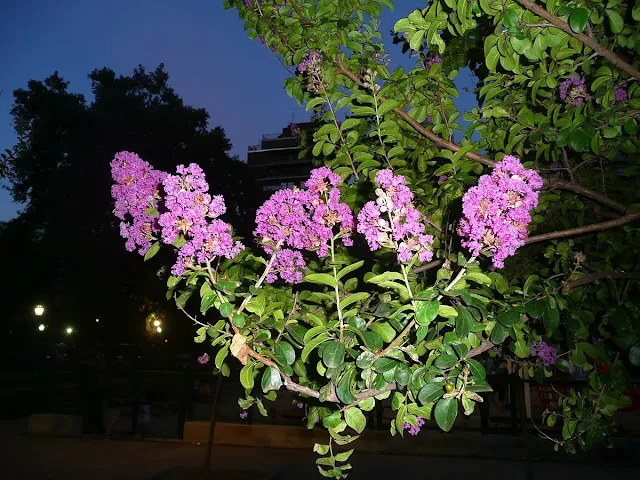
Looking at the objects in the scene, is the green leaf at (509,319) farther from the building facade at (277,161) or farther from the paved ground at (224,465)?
the building facade at (277,161)

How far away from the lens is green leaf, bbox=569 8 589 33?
1850mm

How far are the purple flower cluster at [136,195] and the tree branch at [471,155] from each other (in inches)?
50.8

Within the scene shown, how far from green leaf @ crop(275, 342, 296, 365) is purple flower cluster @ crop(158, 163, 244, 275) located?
1.31 ft

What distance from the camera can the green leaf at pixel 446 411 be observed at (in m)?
1.49

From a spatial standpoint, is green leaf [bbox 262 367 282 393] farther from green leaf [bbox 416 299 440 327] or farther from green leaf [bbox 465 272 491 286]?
green leaf [bbox 465 272 491 286]

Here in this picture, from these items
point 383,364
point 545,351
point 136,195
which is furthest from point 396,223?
point 545,351

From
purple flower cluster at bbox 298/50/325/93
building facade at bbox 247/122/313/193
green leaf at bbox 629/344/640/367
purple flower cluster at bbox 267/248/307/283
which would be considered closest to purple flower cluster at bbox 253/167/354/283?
purple flower cluster at bbox 267/248/307/283

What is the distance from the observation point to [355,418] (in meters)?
1.62

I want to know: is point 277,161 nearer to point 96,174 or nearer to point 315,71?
point 96,174

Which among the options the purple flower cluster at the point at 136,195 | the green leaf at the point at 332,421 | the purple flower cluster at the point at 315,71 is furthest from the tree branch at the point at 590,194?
the purple flower cluster at the point at 136,195

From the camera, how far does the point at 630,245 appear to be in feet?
9.97

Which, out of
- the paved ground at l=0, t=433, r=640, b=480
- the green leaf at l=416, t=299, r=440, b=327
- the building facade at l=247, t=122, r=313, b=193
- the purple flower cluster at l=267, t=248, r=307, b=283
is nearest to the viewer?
the green leaf at l=416, t=299, r=440, b=327

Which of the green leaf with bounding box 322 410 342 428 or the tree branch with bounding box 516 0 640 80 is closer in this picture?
the green leaf with bounding box 322 410 342 428

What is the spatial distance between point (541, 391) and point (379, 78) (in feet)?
30.7
